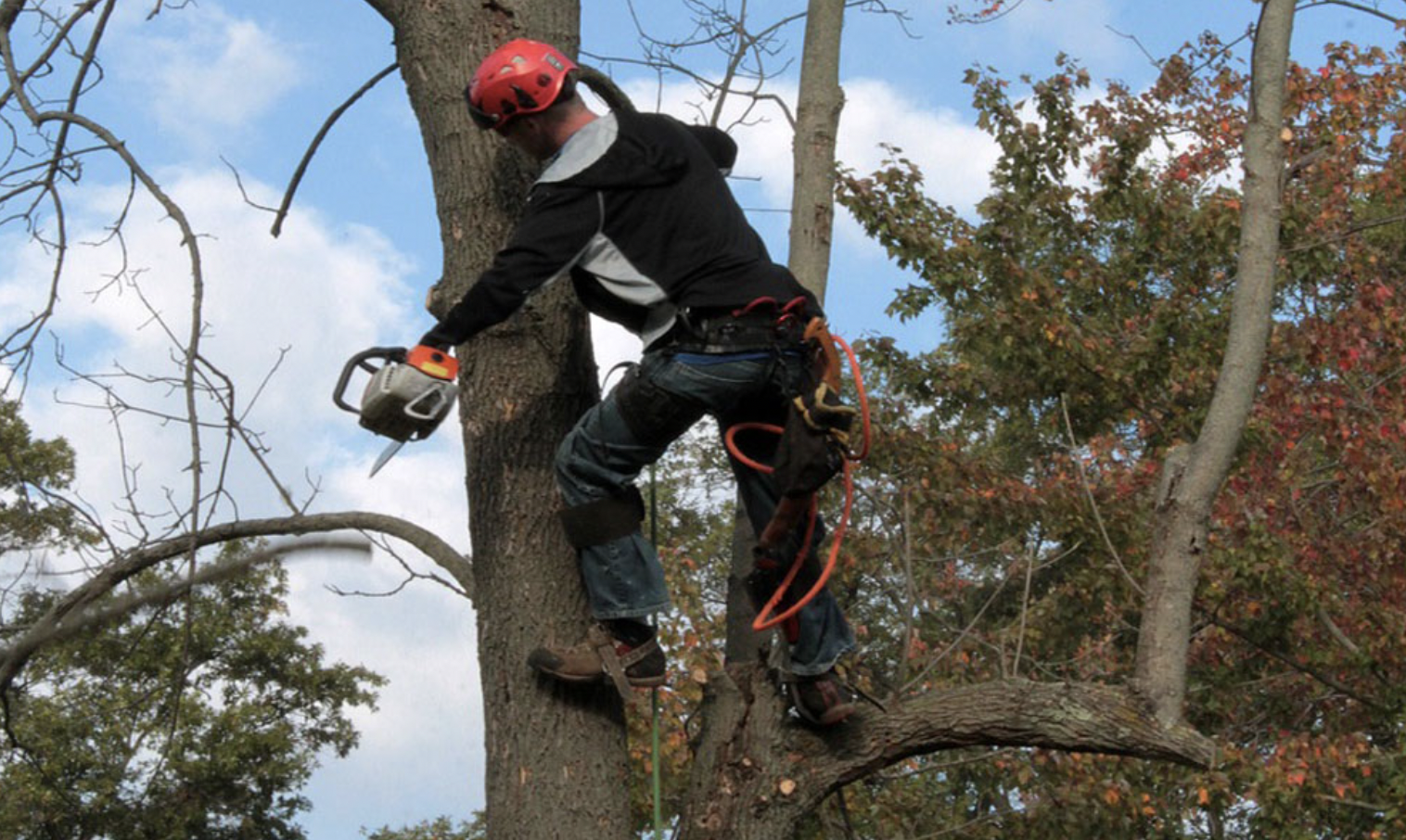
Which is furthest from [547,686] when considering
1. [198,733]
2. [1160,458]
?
[198,733]

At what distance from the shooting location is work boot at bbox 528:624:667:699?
12.1 feet

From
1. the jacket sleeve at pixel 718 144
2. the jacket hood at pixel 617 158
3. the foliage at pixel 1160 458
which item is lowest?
the jacket hood at pixel 617 158

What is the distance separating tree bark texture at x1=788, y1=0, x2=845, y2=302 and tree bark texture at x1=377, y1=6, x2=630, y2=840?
90 cm

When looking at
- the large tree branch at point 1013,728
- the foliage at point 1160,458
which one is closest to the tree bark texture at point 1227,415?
the large tree branch at point 1013,728

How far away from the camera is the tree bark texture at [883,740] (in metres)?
3.98

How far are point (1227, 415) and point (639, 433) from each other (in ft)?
5.96

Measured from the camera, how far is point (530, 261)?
367 centimetres

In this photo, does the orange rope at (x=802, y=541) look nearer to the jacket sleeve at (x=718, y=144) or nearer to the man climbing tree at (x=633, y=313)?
the man climbing tree at (x=633, y=313)

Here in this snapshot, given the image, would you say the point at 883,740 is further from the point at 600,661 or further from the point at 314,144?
the point at 314,144

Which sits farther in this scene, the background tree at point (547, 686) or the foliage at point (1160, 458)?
the foliage at point (1160, 458)

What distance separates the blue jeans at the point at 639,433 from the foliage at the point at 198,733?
13583mm

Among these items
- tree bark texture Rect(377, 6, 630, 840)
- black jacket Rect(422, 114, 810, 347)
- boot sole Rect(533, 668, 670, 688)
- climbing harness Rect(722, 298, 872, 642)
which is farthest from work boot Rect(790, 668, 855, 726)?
black jacket Rect(422, 114, 810, 347)

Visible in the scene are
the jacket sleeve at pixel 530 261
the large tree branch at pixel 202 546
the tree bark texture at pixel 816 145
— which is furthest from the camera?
the tree bark texture at pixel 816 145

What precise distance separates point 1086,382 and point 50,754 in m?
11.8
